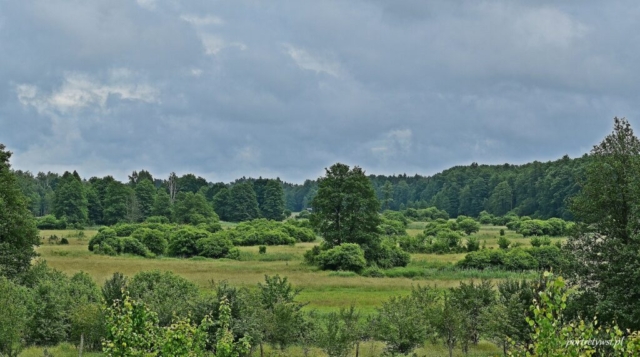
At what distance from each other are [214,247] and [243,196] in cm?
7430

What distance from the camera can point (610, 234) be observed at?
819 inches

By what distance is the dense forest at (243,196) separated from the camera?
389 feet

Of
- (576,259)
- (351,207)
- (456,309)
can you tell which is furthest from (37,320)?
(351,207)

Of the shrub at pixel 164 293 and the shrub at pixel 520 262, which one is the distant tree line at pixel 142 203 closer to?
the shrub at pixel 520 262

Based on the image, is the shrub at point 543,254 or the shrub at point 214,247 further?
the shrub at point 214,247

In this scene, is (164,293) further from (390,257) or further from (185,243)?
(185,243)

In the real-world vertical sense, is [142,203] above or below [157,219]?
→ above

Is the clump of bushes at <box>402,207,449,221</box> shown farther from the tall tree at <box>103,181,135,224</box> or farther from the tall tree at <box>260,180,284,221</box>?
the tall tree at <box>103,181,135,224</box>

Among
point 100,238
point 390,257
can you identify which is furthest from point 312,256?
point 100,238

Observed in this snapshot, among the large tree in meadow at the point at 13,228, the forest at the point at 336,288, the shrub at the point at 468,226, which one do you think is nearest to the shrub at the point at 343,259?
the forest at the point at 336,288

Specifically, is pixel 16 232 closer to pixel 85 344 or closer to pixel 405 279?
pixel 85 344

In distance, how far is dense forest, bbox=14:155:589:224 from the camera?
119 metres

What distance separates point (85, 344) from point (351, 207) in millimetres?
40329

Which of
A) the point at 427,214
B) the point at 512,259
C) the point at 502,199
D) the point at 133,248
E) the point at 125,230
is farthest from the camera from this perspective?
the point at 502,199
